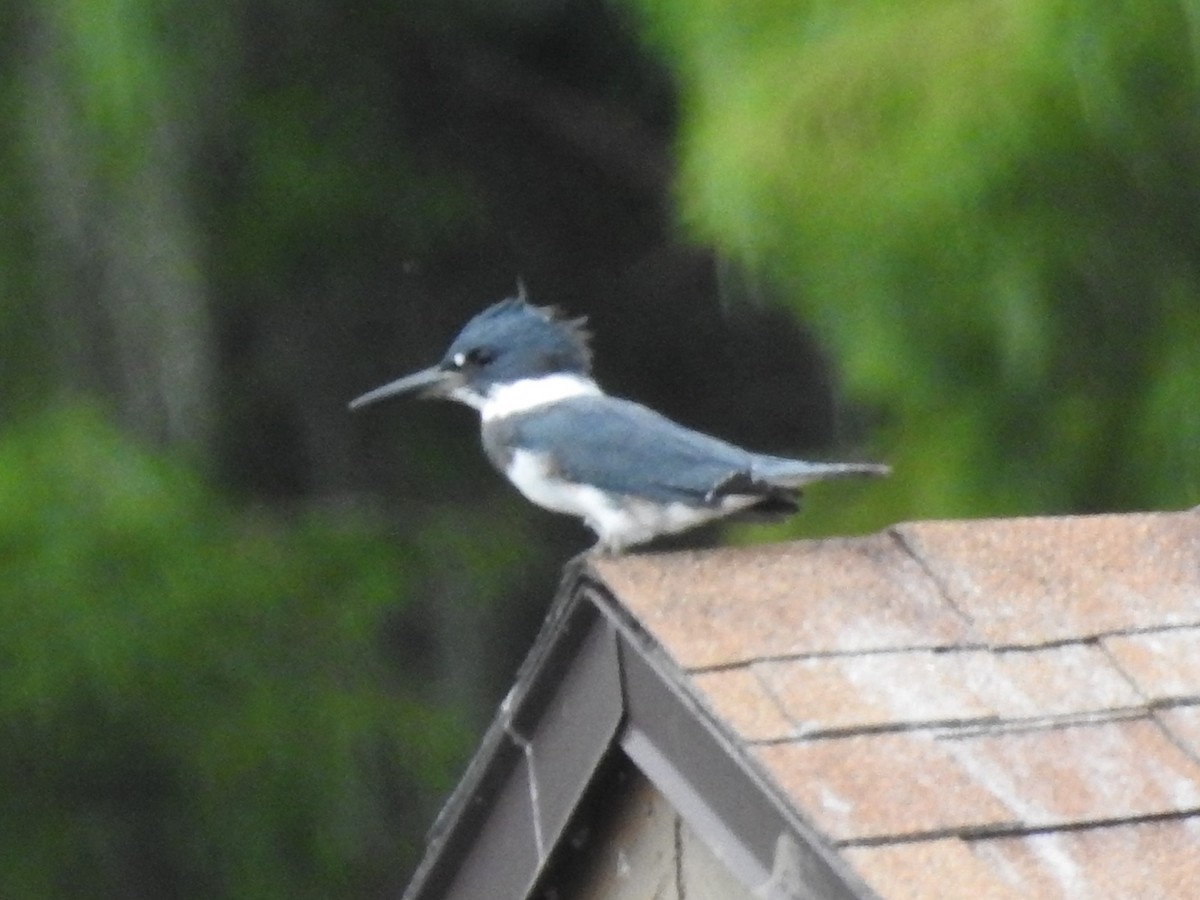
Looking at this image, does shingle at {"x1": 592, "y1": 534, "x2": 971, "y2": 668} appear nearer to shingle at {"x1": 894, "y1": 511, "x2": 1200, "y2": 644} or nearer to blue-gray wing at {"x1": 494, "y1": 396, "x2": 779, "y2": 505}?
shingle at {"x1": 894, "y1": 511, "x2": 1200, "y2": 644}

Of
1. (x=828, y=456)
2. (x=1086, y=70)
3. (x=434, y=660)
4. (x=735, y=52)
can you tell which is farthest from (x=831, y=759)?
(x=434, y=660)

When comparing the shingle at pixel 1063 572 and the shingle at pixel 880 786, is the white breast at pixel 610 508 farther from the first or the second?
the shingle at pixel 880 786

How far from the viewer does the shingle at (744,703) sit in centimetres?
159

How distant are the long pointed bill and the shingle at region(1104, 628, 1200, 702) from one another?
1354 millimetres

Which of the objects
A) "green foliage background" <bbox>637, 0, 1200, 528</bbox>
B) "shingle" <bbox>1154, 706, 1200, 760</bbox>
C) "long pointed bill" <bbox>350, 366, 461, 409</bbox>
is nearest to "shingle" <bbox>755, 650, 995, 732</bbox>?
"shingle" <bbox>1154, 706, 1200, 760</bbox>

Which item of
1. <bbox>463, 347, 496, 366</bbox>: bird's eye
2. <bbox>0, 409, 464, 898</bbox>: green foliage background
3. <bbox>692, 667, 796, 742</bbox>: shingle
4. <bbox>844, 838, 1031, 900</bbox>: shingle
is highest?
<bbox>692, 667, 796, 742</bbox>: shingle

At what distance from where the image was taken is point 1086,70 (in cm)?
279

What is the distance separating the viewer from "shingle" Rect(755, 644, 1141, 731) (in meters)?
1.63

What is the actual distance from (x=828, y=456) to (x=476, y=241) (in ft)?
5.68

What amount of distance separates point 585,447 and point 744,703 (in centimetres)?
89

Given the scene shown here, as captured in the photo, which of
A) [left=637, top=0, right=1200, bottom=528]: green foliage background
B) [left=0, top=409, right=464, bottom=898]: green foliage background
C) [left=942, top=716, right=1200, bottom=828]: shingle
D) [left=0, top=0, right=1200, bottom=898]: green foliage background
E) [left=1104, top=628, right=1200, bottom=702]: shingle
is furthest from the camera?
[left=0, top=409, right=464, bottom=898]: green foliage background

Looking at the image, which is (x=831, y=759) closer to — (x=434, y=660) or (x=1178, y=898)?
(x=1178, y=898)

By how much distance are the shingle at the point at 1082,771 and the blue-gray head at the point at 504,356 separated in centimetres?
133

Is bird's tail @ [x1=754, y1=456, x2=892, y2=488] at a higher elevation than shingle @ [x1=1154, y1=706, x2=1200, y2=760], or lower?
higher
